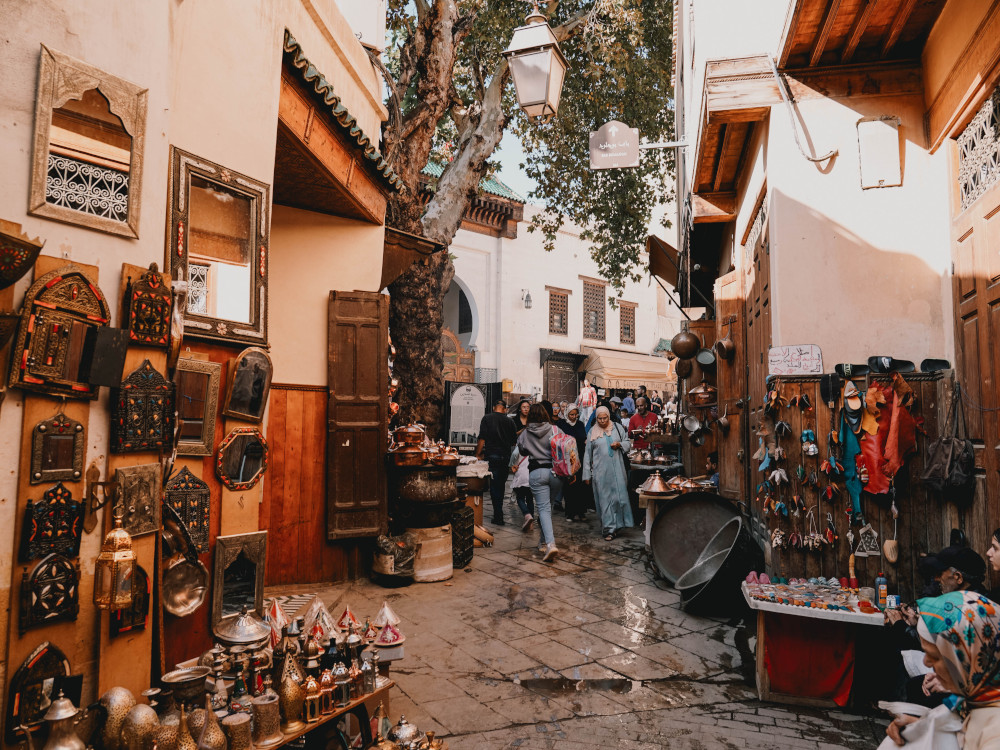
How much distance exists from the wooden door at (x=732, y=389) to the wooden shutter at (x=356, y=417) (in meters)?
4.10

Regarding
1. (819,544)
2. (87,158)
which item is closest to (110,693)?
(87,158)

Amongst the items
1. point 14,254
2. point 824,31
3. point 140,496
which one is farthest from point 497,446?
point 14,254

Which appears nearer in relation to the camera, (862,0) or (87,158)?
(87,158)

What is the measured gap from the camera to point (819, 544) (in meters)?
4.98

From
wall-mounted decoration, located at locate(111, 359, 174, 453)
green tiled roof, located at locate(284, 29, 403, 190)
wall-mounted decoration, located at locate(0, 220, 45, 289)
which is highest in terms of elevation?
green tiled roof, located at locate(284, 29, 403, 190)

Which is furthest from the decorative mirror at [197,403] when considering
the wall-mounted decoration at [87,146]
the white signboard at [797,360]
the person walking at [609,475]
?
the person walking at [609,475]

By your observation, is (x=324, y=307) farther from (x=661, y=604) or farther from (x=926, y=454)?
(x=926, y=454)

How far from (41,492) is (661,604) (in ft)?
17.7

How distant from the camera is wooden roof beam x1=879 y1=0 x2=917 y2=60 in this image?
468 centimetres

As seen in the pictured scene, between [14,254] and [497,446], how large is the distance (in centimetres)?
851

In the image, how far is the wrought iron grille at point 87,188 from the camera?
2836 millimetres

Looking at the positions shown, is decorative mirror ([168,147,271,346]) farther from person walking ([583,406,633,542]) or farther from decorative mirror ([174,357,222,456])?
person walking ([583,406,633,542])

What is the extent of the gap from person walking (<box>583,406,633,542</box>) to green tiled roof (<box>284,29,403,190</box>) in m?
4.69

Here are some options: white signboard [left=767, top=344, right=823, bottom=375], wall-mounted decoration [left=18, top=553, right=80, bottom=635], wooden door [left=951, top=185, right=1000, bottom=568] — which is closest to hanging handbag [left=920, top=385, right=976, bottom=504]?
wooden door [left=951, top=185, right=1000, bottom=568]
